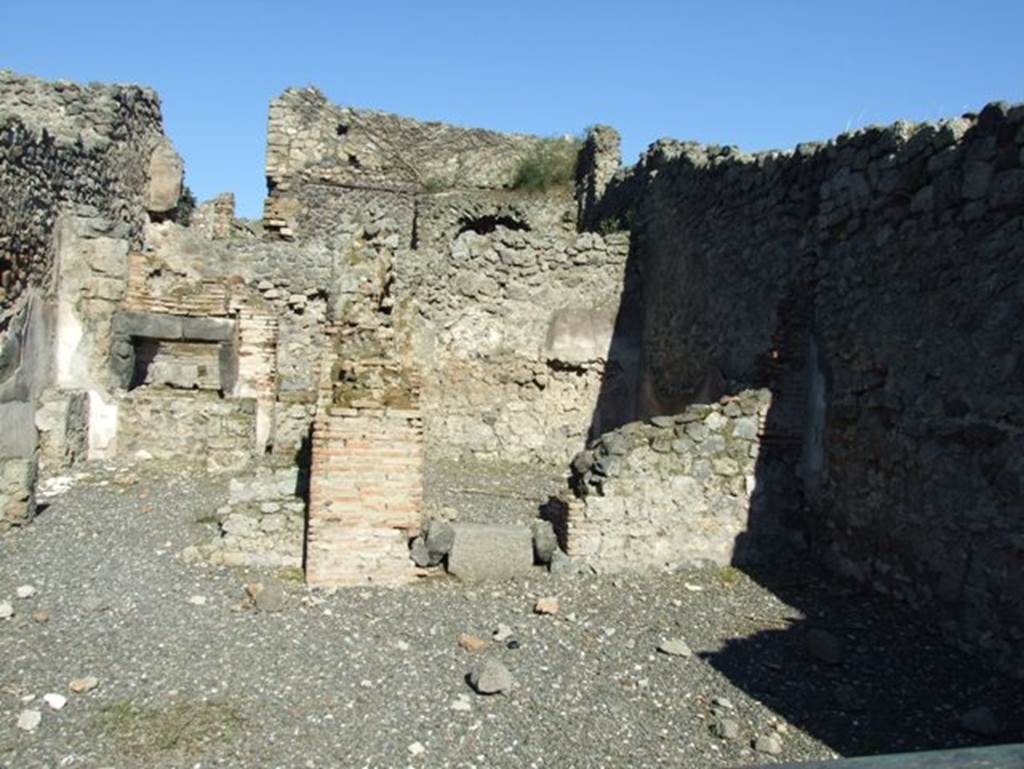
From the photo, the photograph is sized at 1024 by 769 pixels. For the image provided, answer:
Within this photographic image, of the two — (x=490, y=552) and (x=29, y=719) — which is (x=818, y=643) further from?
(x=29, y=719)

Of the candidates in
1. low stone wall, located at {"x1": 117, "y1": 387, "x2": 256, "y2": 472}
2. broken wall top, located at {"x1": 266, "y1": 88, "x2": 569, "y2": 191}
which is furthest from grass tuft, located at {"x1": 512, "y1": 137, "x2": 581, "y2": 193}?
low stone wall, located at {"x1": 117, "y1": 387, "x2": 256, "y2": 472}

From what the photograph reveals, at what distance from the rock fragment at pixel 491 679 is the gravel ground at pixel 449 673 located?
0.05 metres

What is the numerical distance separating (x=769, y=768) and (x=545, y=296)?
34.3ft

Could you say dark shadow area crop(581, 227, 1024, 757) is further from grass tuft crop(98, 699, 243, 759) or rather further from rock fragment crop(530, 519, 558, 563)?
grass tuft crop(98, 699, 243, 759)

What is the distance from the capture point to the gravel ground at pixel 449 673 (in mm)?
4078

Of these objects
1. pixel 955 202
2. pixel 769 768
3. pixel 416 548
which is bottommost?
pixel 416 548

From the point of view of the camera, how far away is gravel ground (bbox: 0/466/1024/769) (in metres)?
4.08

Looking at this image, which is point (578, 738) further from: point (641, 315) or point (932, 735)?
point (641, 315)

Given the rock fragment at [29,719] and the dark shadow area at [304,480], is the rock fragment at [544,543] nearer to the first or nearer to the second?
the dark shadow area at [304,480]

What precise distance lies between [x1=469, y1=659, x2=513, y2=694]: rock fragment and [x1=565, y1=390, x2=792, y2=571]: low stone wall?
6.68 ft

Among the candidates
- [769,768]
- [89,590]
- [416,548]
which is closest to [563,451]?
[416,548]

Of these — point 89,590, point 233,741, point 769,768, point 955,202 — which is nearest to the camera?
point 769,768

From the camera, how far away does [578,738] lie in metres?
4.18

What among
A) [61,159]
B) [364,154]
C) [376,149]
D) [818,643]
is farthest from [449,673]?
[376,149]
